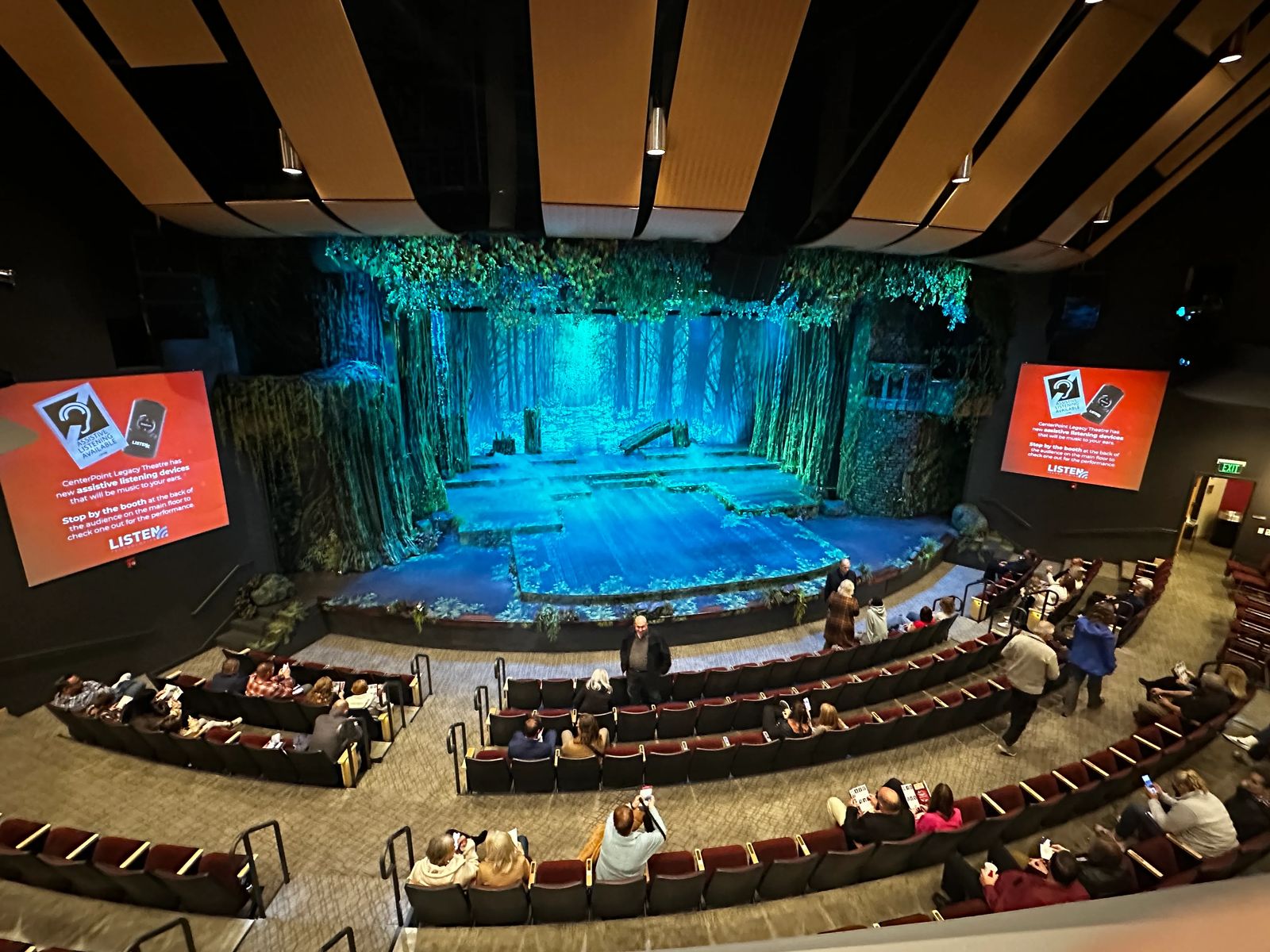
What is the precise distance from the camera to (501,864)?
4.30m

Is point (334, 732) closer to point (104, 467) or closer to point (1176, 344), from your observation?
point (104, 467)

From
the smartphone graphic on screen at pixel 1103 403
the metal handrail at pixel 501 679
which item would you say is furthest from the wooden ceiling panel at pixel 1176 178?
the metal handrail at pixel 501 679

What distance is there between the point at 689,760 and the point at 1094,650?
5.02 m

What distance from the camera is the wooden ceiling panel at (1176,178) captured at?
8.02 metres

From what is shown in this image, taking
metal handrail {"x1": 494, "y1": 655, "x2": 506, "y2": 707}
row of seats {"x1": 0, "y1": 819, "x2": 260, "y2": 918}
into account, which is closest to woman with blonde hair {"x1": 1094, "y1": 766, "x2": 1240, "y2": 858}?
metal handrail {"x1": 494, "y1": 655, "x2": 506, "y2": 707}

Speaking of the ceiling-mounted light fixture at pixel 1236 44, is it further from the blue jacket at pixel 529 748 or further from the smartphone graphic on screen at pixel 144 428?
the smartphone graphic on screen at pixel 144 428

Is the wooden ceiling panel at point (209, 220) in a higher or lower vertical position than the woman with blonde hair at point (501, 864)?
higher

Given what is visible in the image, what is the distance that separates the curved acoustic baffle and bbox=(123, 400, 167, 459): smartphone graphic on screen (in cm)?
583

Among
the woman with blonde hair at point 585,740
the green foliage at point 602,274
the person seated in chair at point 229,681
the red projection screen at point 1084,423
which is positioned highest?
the green foliage at point 602,274

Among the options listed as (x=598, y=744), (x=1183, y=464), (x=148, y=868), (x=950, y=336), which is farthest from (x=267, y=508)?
(x=1183, y=464)

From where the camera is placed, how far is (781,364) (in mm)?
17578

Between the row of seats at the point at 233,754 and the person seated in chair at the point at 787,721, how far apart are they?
14.0 feet

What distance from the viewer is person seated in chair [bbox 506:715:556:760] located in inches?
224

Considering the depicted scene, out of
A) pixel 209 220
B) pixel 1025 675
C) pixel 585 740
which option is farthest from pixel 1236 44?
→ pixel 209 220
